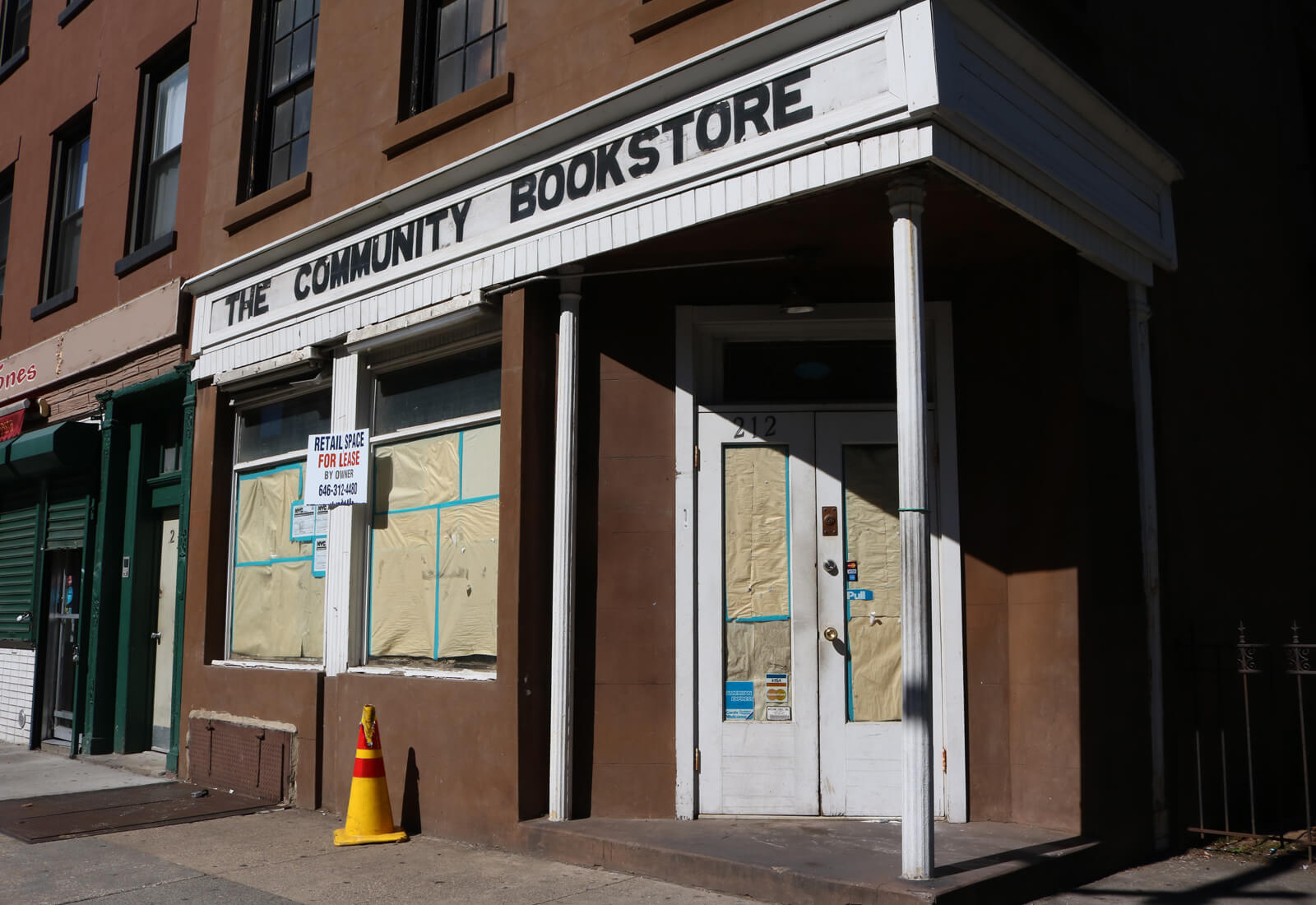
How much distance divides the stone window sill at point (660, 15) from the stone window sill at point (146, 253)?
6.20 meters

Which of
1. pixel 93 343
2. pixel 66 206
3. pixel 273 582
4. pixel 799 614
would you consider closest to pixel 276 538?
pixel 273 582

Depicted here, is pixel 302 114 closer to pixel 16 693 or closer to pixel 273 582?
pixel 273 582

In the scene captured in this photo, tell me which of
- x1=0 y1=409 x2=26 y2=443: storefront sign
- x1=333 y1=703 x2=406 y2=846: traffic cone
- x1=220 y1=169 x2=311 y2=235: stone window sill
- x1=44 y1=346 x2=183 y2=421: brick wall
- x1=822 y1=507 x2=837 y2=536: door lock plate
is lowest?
x1=333 y1=703 x2=406 y2=846: traffic cone

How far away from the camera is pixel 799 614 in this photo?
23.9ft

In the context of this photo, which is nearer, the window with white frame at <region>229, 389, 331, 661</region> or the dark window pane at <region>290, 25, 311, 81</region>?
the window with white frame at <region>229, 389, 331, 661</region>

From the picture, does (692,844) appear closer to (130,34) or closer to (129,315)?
(129,315)

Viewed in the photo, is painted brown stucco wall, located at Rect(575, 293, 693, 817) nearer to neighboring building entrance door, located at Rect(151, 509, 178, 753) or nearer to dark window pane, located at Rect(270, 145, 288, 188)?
dark window pane, located at Rect(270, 145, 288, 188)

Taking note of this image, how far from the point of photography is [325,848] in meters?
7.30

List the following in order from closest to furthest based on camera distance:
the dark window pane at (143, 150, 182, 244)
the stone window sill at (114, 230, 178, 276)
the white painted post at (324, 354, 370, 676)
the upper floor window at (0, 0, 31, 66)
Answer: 1. the white painted post at (324, 354, 370, 676)
2. the stone window sill at (114, 230, 178, 276)
3. the dark window pane at (143, 150, 182, 244)
4. the upper floor window at (0, 0, 31, 66)

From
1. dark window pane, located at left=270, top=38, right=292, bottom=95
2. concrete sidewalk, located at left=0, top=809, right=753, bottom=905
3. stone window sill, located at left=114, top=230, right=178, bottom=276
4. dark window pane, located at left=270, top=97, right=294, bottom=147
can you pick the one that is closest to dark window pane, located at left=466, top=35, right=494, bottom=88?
dark window pane, located at left=270, top=97, right=294, bottom=147

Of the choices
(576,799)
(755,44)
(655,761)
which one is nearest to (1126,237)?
(755,44)

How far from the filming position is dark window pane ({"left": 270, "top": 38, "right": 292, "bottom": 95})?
1039 centimetres

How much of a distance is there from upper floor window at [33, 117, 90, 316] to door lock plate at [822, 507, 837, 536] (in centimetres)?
1037

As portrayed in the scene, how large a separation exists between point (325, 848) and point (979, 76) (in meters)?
5.96
